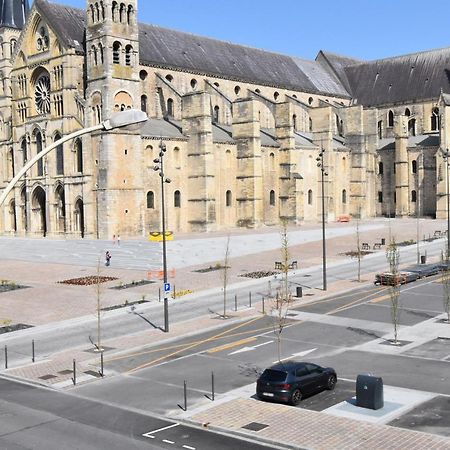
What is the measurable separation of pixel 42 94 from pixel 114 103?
1288cm

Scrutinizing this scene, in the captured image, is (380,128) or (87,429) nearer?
(87,429)

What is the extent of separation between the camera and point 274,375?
19344mm

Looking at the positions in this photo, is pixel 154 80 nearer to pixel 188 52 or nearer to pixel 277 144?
pixel 188 52

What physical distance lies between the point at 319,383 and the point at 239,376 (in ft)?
10.5

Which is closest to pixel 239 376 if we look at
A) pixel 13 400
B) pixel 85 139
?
pixel 13 400

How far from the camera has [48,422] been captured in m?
17.8

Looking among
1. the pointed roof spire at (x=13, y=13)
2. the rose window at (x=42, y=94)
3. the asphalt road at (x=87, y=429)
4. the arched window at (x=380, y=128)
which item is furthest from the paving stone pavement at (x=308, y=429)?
the arched window at (x=380, y=128)

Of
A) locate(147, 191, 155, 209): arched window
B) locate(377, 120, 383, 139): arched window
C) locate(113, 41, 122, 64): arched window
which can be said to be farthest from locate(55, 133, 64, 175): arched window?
locate(377, 120, 383, 139): arched window

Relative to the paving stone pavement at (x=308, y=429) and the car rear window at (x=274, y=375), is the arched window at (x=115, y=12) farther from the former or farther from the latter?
the paving stone pavement at (x=308, y=429)

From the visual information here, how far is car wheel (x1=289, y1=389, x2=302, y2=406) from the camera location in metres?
18.8

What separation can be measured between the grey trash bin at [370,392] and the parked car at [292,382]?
62.1 inches

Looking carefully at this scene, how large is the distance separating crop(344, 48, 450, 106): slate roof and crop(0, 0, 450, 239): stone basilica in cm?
19

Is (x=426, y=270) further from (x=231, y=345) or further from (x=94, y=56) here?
(x=94, y=56)

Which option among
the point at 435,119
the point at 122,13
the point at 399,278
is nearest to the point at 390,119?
the point at 435,119
